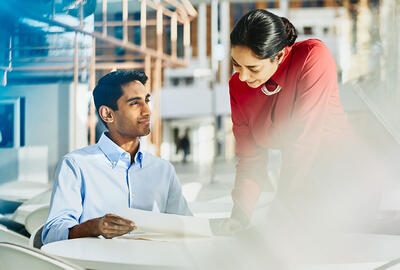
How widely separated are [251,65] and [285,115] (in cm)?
14

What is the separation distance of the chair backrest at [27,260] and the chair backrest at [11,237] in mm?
103

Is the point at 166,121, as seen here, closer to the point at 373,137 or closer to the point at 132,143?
the point at 132,143

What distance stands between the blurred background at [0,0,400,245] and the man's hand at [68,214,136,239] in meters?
0.16

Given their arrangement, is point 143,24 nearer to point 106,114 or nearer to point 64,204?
point 106,114

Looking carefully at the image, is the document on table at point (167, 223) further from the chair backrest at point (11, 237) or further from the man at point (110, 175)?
the chair backrest at point (11, 237)

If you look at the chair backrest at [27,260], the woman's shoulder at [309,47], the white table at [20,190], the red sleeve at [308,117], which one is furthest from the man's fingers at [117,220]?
the woman's shoulder at [309,47]

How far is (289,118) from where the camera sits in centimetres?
93

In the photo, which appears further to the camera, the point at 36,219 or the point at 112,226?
the point at 36,219

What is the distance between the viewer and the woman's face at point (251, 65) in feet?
2.80

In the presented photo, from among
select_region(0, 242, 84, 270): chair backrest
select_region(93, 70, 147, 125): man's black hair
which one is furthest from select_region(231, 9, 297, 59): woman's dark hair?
select_region(0, 242, 84, 270): chair backrest

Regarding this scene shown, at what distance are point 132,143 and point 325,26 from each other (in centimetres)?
52

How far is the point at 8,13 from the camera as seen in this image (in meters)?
0.98

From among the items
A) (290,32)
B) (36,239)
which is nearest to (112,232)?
(36,239)

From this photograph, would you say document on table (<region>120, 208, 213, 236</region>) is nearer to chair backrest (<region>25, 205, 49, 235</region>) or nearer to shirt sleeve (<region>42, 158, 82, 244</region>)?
shirt sleeve (<region>42, 158, 82, 244</region>)
